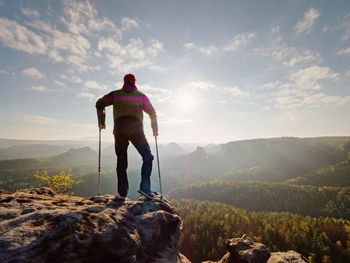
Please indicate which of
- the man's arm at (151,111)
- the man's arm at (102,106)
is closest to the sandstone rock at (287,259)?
the man's arm at (151,111)

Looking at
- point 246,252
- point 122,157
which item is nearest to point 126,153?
point 122,157

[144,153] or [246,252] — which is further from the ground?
[144,153]

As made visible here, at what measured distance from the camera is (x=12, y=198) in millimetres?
8227

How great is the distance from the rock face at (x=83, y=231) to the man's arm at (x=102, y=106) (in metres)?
3.45

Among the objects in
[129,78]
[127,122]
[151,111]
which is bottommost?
[127,122]

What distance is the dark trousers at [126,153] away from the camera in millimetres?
10675

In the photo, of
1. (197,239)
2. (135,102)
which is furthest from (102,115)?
(197,239)

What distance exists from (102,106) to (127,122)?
1.60 meters

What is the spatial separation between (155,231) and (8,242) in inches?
201

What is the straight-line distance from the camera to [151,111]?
38.0ft

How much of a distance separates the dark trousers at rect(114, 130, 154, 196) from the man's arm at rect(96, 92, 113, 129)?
53.6 inches

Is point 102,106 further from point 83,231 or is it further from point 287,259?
point 287,259

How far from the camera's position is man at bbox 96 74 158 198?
34.7ft

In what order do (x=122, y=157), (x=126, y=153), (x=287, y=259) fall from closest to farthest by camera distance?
(x=122, y=157)
(x=126, y=153)
(x=287, y=259)
